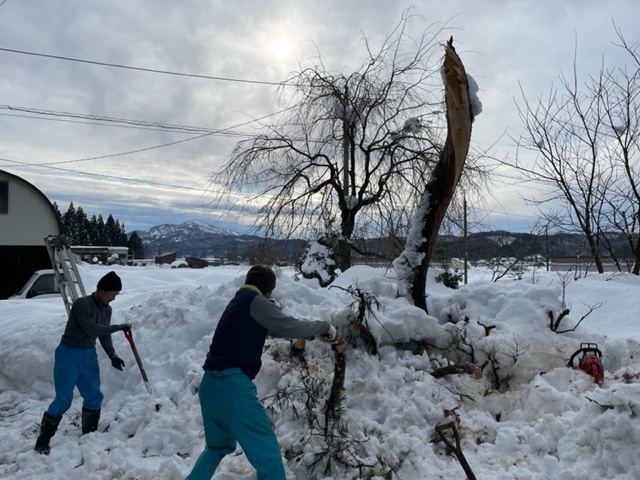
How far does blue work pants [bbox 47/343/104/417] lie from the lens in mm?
4258

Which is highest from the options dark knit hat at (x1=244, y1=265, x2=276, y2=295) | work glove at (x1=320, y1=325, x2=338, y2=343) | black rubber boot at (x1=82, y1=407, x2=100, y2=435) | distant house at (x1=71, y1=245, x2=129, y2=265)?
dark knit hat at (x1=244, y1=265, x2=276, y2=295)

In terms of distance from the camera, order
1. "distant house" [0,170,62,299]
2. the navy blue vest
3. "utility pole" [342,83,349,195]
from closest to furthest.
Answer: the navy blue vest
"utility pole" [342,83,349,195]
"distant house" [0,170,62,299]

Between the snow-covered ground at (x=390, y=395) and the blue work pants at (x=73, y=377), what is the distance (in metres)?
0.34

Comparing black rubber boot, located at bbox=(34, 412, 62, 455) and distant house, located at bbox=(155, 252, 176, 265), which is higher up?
black rubber boot, located at bbox=(34, 412, 62, 455)

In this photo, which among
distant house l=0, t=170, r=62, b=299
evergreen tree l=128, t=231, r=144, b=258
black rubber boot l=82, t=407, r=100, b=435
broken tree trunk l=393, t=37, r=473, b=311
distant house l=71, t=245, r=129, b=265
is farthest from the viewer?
evergreen tree l=128, t=231, r=144, b=258

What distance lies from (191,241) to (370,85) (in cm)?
14784

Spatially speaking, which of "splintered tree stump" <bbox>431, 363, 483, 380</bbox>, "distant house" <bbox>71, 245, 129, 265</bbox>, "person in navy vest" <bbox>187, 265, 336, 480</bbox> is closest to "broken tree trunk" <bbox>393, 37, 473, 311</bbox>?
"splintered tree stump" <bbox>431, 363, 483, 380</bbox>

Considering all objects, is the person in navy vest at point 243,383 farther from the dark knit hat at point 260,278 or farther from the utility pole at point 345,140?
the utility pole at point 345,140

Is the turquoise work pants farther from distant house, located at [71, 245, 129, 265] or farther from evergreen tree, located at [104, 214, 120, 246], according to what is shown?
evergreen tree, located at [104, 214, 120, 246]

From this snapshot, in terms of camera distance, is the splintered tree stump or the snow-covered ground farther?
the splintered tree stump

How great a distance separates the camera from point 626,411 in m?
3.03

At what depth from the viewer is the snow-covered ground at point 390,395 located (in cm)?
333

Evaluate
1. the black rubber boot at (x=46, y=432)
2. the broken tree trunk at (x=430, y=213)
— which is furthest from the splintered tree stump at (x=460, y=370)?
the black rubber boot at (x=46, y=432)

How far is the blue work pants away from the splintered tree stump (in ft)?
11.0
